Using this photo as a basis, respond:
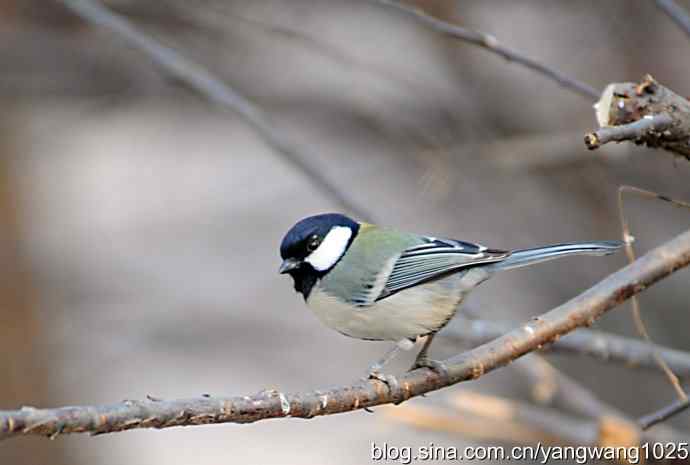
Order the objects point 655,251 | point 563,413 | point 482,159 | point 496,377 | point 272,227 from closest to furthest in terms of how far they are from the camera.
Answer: point 655,251 < point 482,159 < point 563,413 < point 496,377 < point 272,227

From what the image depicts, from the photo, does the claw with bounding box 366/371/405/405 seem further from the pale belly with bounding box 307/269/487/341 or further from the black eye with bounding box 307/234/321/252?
the black eye with bounding box 307/234/321/252

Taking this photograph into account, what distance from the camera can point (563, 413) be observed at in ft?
14.5

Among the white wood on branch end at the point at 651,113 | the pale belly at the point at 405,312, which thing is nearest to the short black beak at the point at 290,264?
the pale belly at the point at 405,312

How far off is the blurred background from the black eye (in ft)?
2.72

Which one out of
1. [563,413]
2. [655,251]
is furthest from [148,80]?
[655,251]

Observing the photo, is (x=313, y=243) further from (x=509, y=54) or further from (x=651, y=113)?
(x=651, y=113)

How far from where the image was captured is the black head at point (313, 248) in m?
2.06

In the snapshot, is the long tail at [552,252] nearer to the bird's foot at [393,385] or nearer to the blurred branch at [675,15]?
the bird's foot at [393,385]

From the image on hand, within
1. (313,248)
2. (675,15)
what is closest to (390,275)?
(313,248)

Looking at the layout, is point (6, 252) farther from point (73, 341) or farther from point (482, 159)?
point (482, 159)

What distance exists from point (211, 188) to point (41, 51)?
2.14 metres

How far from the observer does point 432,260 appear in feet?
6.45

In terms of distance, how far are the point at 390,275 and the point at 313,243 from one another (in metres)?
0.20

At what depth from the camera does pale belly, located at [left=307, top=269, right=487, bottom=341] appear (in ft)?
6.15
